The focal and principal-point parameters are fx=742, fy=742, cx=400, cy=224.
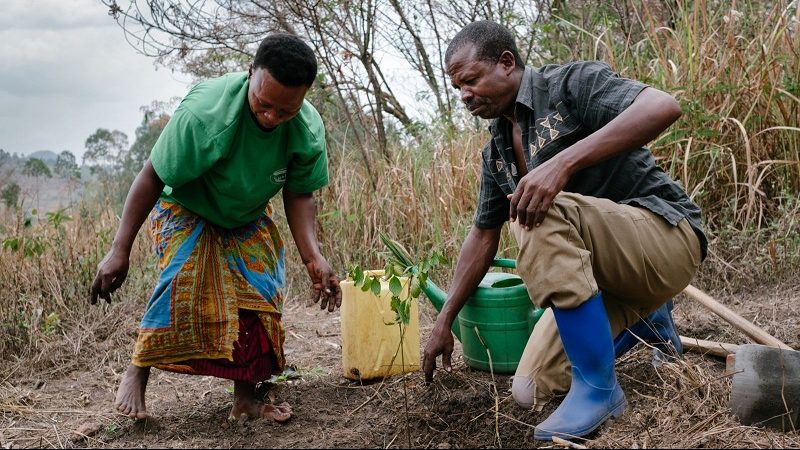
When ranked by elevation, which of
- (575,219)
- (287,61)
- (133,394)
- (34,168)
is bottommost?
(133,394)

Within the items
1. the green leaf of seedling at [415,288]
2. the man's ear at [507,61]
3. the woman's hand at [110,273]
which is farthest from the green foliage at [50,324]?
the man's ear at [507,61]

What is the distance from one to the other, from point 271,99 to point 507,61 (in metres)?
0.82

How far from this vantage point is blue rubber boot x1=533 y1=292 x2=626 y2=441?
210 cm

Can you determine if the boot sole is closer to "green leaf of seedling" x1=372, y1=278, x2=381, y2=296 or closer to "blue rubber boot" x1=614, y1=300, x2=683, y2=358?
"blue rubber boot" x1=614, y1=300, x2=683, y2=358

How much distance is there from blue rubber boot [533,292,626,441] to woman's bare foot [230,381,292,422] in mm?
1034

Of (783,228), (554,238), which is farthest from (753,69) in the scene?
(554,238)

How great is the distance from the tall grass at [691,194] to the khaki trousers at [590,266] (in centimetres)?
159

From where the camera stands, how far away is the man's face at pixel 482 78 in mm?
2543

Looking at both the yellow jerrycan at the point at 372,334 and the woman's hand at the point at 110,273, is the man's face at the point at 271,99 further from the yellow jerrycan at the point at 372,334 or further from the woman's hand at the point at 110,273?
the yellow jerrycan at the point at 372,334

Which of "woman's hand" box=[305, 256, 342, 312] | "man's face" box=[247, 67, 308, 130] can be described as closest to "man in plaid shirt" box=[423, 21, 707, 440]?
"woman's hand" box=[305, 256, 342, 312]

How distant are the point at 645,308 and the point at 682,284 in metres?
0.16

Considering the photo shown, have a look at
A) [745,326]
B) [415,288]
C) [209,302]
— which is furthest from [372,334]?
[745,326]

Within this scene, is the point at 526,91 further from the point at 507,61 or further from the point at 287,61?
the point at 287,61

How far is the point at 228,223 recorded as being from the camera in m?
2.75
